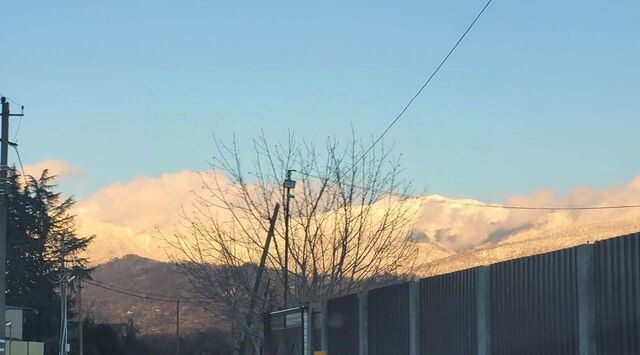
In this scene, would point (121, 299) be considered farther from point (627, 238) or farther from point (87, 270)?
point (627, 238)

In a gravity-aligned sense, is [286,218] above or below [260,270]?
above

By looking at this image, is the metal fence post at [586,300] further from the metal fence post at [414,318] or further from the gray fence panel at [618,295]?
the metal fence post at [414,318]

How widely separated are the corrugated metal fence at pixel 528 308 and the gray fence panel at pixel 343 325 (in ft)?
6.65

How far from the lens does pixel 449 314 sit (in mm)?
12742

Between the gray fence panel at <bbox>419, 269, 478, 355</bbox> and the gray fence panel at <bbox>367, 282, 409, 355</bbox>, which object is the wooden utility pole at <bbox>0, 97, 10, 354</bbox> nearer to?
the gray fence panel at <bbox>367, 282, 409, 355</bbox>

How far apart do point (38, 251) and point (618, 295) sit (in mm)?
80556

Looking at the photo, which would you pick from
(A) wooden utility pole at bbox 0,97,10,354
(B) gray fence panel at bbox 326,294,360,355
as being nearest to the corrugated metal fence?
(B) gray fence panel at bbox 326,294,360,355

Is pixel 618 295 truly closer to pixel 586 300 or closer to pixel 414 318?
pixel 586 300

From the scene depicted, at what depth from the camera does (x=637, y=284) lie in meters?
7.69

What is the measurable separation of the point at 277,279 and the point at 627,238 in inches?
963

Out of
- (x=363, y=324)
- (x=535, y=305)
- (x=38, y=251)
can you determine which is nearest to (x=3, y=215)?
(x=363, y=324)

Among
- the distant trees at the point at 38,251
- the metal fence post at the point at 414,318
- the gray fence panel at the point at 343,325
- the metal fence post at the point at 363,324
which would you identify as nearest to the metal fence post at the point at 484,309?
the metal fence post at the point at 414,318

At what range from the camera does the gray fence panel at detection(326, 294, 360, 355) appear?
60.1ft

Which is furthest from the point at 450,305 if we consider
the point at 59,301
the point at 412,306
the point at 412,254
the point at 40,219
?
the point at 40,219
